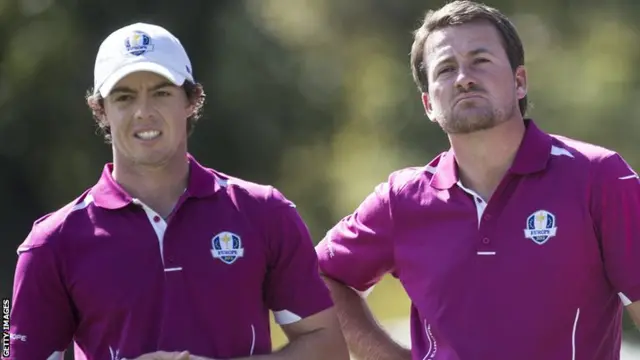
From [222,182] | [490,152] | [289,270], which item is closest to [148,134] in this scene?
[222,182]

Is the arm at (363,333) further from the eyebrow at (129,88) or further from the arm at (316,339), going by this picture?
the eyebrow at (129,88)

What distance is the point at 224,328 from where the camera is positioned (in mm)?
3105

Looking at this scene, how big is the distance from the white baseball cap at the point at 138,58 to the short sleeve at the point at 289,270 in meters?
0.46

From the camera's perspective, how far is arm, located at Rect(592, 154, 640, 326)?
3113 mm

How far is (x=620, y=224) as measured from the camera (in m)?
3.11

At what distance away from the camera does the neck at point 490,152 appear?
3346 millimetres

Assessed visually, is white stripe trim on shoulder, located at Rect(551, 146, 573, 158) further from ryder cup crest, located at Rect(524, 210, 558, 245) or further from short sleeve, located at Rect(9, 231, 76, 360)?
short sleeve, located at Rect(9, 231, 76, 360)

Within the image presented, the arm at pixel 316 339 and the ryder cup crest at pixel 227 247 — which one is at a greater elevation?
the ryder cup crest at pixel 227 247

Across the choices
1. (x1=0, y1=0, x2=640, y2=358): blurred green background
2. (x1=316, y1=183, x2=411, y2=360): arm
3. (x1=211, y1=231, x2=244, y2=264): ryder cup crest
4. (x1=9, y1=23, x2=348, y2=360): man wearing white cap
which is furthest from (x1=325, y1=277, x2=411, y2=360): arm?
(x1=0, y1=0, x2=640, y2=358): blurred green background

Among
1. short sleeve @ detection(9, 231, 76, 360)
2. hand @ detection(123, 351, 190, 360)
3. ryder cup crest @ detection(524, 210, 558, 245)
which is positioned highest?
ryder cup crest @ detection(524, 210, 558, 245)

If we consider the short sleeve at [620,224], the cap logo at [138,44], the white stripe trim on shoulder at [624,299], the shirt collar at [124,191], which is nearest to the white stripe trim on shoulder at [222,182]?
the shirt collar at [124,191]

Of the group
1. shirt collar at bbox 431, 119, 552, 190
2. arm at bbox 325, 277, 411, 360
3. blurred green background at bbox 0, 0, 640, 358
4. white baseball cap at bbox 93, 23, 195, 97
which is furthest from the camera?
blurred green background at bbox 0, 0, 640, 358

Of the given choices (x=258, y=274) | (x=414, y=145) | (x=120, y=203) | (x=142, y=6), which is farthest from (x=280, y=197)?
(x=414, y=145)

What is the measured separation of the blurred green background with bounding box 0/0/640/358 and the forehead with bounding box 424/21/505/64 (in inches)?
140
